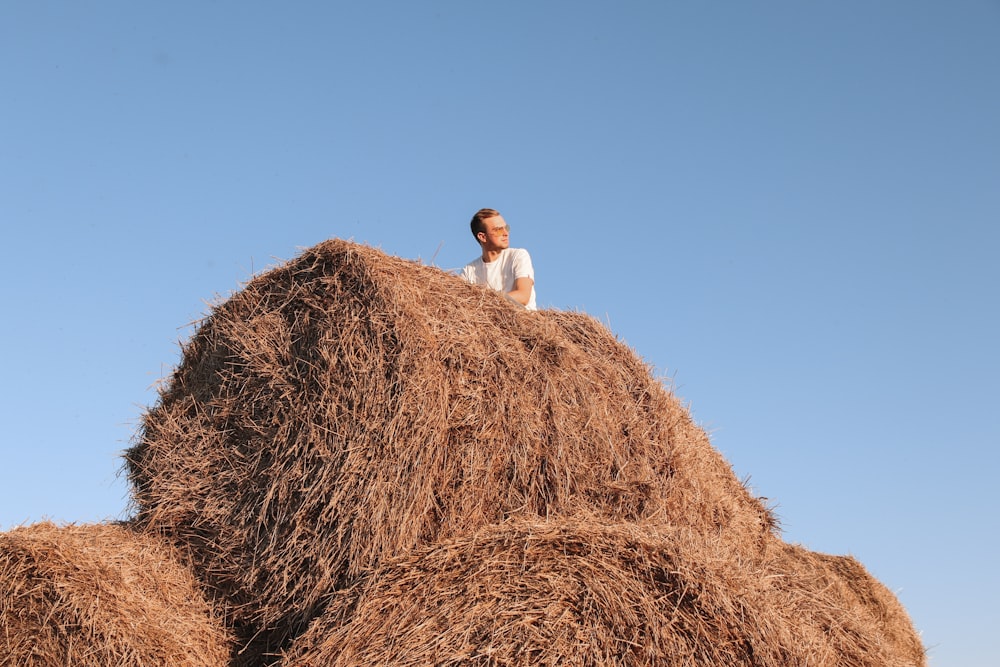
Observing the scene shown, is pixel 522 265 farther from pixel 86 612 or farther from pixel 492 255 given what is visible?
pixel 86 612

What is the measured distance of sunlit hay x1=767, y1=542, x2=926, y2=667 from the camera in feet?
14.8

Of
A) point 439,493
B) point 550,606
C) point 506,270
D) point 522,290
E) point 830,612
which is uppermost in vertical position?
point 506,270

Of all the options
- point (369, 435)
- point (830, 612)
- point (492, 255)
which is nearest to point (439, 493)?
point (369, 435)

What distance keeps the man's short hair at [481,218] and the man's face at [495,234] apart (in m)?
0.02

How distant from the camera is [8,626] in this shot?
438cm

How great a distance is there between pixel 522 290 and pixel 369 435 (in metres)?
2.11

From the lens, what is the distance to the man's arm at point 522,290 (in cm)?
636

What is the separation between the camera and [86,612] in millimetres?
4289

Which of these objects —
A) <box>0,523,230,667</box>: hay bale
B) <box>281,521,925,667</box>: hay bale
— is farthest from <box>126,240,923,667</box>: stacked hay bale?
<box>0,523,230,667</box>: hay bale

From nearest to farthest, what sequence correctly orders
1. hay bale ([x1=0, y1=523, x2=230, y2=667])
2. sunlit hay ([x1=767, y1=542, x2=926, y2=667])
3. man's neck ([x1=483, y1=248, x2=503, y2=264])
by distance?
1. hay bale ([x1=0, y1=523, x2=230, y2=667])
2. sunlit hay ([x1=767, y1=542, x2=926, y2=667])
3. man's neck ([x1=483, y1=248, x2=503, y2=264])

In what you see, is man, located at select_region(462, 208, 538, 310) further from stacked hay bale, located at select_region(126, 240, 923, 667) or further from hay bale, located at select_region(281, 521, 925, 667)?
hay bale, located at select_region(281, 521, 925, 667)

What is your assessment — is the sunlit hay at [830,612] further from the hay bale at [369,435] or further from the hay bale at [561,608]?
the hay bale at [369,435]

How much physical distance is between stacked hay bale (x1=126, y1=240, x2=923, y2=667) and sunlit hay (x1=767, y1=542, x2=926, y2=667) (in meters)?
0.02

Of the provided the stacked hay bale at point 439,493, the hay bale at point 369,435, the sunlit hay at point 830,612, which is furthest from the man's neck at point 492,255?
the sunlit hay at point 830,612
